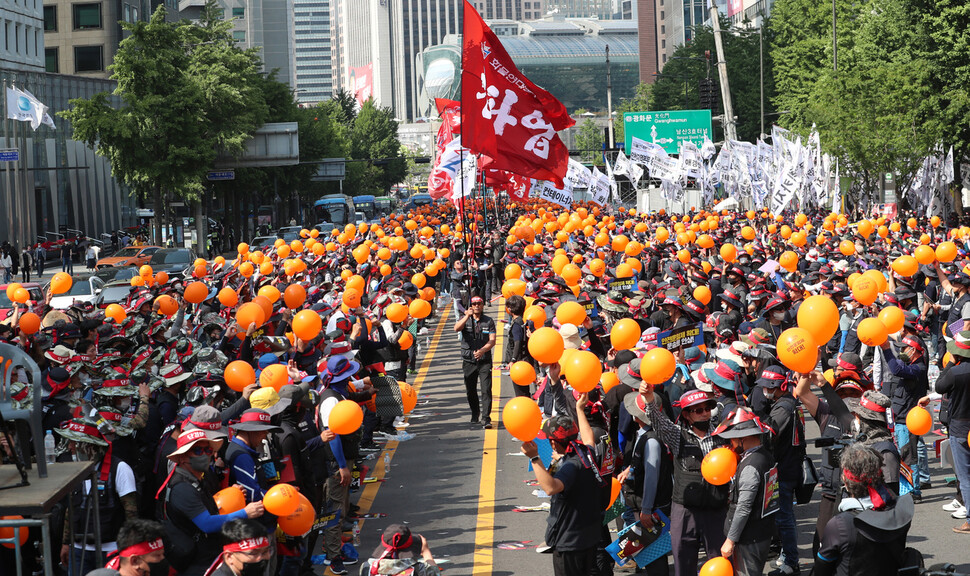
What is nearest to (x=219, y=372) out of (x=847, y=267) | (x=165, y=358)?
(x=165, y=358)

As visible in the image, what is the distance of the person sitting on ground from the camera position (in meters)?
6.39

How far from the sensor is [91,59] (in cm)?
7738

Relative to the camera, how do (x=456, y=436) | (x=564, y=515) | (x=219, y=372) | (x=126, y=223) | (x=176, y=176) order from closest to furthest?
(x=564, y=515)
(x=219, y=372)
(x=456, y=436)
(x=176, y=176)
(x=126, y=223)

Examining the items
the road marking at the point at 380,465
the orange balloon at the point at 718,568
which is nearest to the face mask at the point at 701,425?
the orange balloon at the point at 718,568

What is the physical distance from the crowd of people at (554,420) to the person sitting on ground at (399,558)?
12 mm

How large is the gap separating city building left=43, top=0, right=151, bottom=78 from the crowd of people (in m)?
66.5

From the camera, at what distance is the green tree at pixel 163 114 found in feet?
148

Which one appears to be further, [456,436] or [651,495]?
[456,436]

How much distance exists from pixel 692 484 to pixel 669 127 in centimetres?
5348

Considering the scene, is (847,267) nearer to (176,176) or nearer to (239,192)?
(176,176)

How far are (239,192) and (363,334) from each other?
51.5m

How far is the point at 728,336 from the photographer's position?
12.4 meters

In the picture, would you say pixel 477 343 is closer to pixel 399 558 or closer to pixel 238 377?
pixel 238 377

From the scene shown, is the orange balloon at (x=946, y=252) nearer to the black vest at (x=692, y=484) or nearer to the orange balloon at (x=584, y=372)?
the orange balloon at (x=584, y=372)
